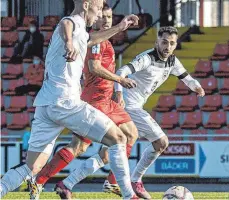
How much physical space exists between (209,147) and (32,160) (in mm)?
7371

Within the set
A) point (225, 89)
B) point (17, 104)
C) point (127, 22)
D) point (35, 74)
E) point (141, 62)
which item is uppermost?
point (127, 22)

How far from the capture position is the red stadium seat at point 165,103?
18.3 meters

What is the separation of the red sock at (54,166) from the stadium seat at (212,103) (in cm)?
897

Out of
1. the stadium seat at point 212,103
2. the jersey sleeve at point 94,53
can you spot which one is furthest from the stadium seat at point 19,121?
the jersey sleeve at point 94,53

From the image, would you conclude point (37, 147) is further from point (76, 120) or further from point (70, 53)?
point (70, 53)

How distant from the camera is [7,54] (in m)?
20.2

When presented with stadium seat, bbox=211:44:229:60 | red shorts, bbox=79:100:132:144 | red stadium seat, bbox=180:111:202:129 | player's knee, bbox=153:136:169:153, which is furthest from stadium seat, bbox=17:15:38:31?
red shorts, bbox=79:100:132:144

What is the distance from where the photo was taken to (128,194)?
816 centimetres

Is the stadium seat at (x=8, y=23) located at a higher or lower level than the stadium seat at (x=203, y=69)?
higher

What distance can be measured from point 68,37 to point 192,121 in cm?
1043

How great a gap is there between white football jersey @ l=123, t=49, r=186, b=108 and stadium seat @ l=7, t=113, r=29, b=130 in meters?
7.57

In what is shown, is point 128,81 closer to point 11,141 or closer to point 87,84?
point 87,84

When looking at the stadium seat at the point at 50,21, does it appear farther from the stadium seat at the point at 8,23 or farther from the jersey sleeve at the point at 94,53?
the jersey sleeve at the point at 94,53

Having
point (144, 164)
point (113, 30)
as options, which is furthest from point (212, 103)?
point (113, 30)
